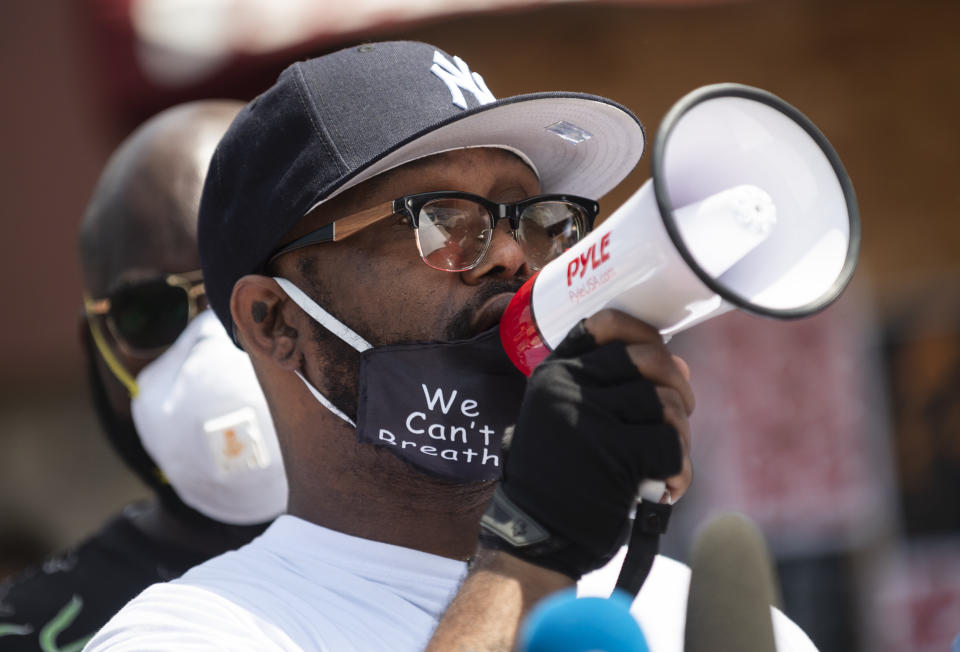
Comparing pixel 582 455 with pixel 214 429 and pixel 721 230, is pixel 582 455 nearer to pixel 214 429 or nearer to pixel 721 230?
pixel 721 230

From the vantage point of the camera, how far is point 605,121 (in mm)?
2410

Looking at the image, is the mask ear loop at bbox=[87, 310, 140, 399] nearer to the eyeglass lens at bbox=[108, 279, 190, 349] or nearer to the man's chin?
the eyeglass lens at bbox=[108, 279, 190, 349]

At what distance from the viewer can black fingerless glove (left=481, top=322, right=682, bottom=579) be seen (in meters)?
1.54

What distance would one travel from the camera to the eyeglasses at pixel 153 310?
3.53 m

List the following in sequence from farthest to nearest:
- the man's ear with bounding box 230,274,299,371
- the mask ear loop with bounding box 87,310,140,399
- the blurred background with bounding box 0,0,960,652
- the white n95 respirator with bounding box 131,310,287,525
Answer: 1. the blurred background with bounding box 0,0,960,652
2. the mask ear loop with bounding box 87,310,140,399
3. the white n95 respirator with bounding box 131,310,287,525
4. the man's ear with bounding box 230,274,299,371

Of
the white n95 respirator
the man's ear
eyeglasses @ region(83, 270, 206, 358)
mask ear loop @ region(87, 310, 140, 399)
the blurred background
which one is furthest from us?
the blurred background

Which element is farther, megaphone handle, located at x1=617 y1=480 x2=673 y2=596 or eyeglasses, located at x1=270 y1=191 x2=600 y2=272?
eyeglasses, located at x1=270 y1=191 x2=600 y2=272

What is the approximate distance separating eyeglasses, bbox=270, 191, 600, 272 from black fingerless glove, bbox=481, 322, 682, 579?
65 cm

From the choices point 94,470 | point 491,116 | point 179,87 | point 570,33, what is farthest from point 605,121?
point 94,470

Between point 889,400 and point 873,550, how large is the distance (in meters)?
0.78

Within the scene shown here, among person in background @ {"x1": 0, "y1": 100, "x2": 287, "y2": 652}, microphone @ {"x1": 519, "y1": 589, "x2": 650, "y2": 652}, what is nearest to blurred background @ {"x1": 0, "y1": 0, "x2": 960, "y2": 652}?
person in background @ {"x1": 0, "y1": 100, "x2": 287, "y2": 652}

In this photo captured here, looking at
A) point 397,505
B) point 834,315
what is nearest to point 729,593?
point 397,505

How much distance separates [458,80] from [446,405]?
2.35ft

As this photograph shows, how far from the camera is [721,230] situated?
5.25ft
